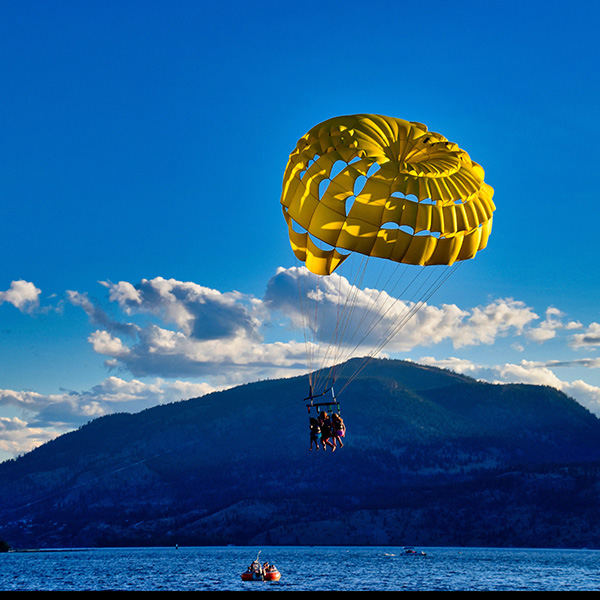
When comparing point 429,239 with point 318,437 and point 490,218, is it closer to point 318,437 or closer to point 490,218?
point 490,218

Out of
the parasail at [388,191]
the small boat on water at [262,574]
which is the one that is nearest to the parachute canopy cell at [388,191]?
the parasail at [388,191]

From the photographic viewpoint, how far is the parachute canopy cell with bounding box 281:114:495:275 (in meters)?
29.6

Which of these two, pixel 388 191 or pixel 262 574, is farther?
pixel 262 574

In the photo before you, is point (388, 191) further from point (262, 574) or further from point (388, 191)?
point (262, 574)

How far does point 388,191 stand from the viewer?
29.1 meters

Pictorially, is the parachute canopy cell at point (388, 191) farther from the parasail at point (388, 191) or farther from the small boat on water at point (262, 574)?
the small boat on water at point (262, 574)

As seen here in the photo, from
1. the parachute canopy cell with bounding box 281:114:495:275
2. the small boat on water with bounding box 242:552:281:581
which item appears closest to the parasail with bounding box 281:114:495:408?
the parachute canopy cell with bounding box 281:114:495:275

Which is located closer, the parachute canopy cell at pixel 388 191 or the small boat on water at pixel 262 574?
the parachute canopy cell at pixel 388 191

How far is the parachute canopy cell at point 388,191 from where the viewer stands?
29.6m

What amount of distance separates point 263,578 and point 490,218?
80.7 m

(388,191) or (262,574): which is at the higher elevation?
(388,191)

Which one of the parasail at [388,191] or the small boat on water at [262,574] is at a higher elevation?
the parasail at [388,191]

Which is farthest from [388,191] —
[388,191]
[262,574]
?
[262,574]
